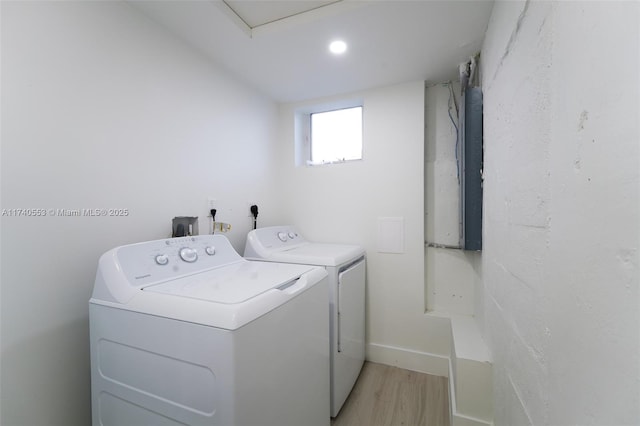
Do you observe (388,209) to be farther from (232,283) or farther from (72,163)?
(72,163)

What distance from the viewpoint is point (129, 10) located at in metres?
1.32

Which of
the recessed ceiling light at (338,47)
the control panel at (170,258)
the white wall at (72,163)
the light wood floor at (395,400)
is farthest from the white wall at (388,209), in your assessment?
the white wall at (72,163)

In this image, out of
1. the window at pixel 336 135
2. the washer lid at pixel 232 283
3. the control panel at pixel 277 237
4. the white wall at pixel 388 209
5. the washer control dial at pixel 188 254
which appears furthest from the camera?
the window at pixel 336 135

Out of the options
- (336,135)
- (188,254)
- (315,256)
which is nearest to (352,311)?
(315,256)

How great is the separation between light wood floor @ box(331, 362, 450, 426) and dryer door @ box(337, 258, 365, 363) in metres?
0.20

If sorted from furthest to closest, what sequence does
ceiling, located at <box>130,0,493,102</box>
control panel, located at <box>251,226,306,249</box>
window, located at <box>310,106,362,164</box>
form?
window, located at <box>310,106,362,164</box>
control panel, located at <box>251,226,306,249</box>
ceiling, located at <box>130,0,493,102</box>

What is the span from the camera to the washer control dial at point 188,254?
125 cm

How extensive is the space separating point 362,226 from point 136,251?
1.63 metres

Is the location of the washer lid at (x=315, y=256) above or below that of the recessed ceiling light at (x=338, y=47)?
below

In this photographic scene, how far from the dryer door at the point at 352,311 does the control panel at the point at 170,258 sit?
2.29 feet

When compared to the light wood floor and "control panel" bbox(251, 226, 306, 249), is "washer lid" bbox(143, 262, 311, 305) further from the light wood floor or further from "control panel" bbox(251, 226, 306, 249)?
the light wood floor

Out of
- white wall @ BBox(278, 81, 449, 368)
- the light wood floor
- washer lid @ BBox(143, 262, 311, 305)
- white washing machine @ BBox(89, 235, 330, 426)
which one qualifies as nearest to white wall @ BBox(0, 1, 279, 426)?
white washing machine @ BBox(89, 235, 330, 426)

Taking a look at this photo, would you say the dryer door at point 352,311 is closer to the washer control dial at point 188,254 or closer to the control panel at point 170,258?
the control panel at point 170,258

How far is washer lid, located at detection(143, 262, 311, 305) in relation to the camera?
2.95 feet
